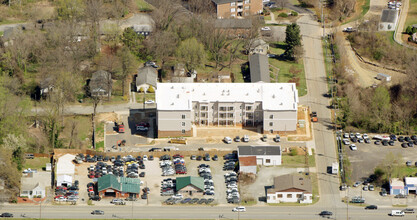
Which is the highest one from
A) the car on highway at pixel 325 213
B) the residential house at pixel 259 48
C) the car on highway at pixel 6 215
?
the residential house at pixel 259 48

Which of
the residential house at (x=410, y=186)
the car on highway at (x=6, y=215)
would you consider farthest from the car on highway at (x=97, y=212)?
the residential house at (x=410, y=186)

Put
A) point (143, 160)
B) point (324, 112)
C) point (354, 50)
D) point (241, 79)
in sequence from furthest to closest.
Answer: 1. point (354, 50)
2. point (241, 79)
3. point (324, 112)
4. point (143, 160)

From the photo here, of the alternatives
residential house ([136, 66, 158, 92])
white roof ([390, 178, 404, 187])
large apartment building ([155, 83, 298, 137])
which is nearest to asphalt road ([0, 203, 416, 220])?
white roof ([390, 178, 404, 187])

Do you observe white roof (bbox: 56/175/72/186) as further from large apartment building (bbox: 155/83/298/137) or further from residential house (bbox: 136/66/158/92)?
residential house (bbox: 136/66/158/92)

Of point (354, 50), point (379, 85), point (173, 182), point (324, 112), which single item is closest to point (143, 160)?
point (173, 182)

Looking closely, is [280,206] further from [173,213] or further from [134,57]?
[134,57]

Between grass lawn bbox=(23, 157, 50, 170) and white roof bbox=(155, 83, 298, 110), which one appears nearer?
grass lawn bbox=(23, 157, 50, 170)

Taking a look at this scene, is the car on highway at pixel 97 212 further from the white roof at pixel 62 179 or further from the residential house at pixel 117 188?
the white roof at pixel 62 179
